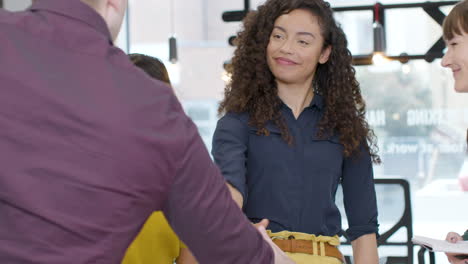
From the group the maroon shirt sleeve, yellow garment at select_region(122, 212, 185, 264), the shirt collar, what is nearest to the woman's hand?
yellow garment at select_region(122, 212, 185, 264)

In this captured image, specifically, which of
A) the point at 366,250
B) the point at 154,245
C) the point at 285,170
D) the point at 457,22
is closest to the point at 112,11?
the point at 154,245

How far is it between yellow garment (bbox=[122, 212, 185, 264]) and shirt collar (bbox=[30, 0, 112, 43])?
0.83 meters

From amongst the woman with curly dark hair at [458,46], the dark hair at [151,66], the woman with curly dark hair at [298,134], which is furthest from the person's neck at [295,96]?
the woman with curly dark hair at [458,46]

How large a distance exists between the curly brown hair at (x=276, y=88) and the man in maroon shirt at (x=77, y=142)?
103cm

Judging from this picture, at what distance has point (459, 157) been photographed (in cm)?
648

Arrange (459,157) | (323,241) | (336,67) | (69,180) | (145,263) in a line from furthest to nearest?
1. (459,157)
2. (336,67)
3. (323,241)
4. (145,263)
5. (69,180)

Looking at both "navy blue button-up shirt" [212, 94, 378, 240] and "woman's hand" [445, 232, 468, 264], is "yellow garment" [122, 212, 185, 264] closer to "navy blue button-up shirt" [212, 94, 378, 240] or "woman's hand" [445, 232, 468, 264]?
"navy blue button-up shirt" [212, 94, 378, 240]

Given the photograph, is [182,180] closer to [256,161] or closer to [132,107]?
[132,107]

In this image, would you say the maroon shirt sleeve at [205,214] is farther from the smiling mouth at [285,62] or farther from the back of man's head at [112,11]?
the smiling mouth at [285,62]

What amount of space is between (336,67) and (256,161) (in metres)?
0.43

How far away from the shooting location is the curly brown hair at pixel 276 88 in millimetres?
2041

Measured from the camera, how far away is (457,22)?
99.9 inches

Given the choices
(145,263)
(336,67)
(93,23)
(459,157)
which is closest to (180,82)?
(459,157)

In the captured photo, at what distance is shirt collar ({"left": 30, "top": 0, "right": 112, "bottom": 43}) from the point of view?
0.97 m
